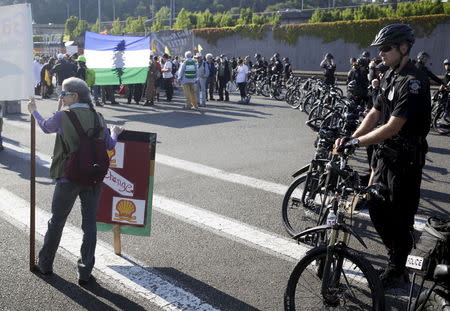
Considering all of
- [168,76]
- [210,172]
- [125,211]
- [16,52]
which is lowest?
[210,172]

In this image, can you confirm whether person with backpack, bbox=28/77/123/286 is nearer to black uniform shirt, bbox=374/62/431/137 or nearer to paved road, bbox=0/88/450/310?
paved road, bbox=0/88/450/310

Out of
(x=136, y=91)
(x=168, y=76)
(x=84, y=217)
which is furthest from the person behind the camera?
(x=168, y=76)

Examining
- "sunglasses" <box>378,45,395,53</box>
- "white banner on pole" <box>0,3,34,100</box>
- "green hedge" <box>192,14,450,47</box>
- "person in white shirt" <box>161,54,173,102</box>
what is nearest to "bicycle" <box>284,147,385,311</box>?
"sunglasses" <box>378,45,395,53</box>

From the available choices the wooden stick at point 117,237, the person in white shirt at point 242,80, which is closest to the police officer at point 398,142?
the wooden stick at point 117,237

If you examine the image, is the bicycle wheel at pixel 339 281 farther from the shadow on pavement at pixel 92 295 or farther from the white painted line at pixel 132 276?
the shadow on pavement at pixel 92 295

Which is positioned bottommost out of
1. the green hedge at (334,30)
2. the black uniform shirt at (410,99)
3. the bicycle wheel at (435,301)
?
the bicycle wheel at (435,301)

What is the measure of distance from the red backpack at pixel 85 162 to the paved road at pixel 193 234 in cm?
96

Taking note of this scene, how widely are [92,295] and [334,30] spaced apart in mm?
39698

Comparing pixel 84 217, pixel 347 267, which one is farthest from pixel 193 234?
pixel 347 267

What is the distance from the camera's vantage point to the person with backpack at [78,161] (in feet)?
14.1

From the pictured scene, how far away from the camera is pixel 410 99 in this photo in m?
3.91

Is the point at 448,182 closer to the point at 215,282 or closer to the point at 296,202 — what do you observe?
the point at 296,202

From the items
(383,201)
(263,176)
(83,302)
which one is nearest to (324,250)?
(383,201)

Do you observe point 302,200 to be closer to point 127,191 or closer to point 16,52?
point 127,191
